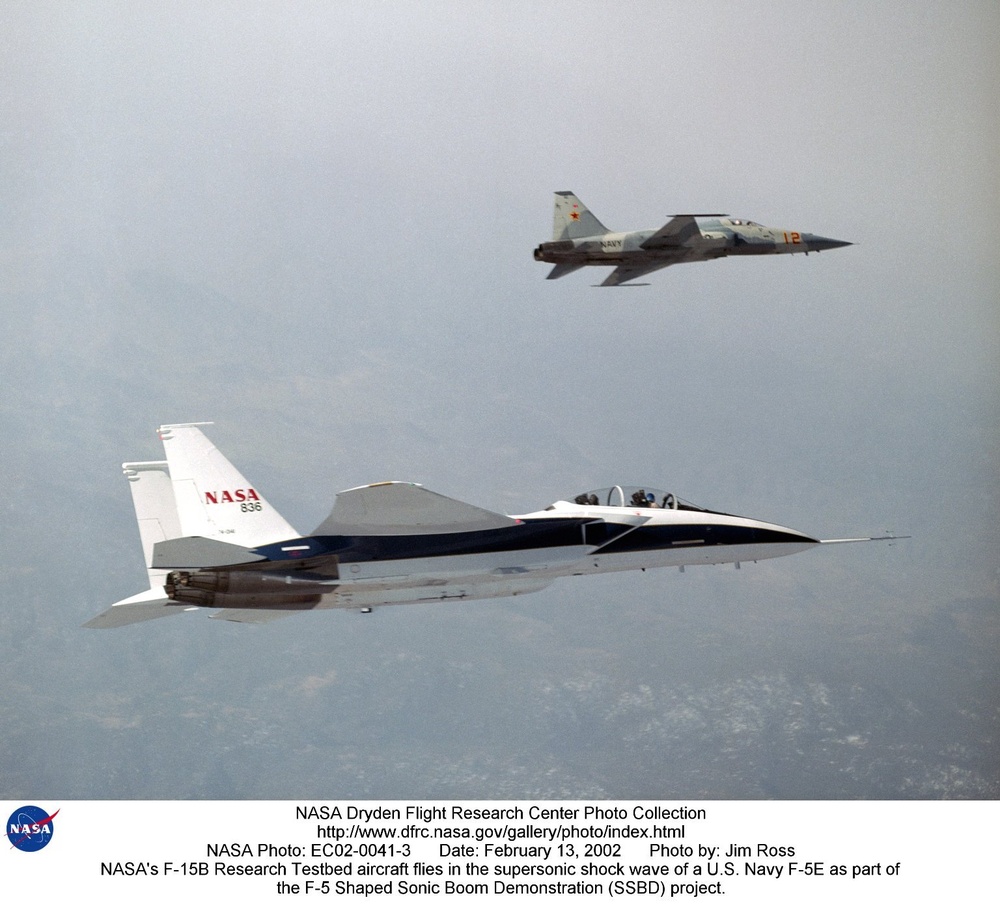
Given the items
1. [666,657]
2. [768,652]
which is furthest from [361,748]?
[768,652]

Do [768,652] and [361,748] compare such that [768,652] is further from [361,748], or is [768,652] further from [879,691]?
[361,748]

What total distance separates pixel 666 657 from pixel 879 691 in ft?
66.4

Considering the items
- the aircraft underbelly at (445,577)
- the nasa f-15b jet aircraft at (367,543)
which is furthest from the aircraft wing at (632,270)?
→ the aircraft underbelly at (445,577)

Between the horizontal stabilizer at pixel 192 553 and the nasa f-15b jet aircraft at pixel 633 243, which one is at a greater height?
the nasa f-15b jet aircraft at pixel 633 243

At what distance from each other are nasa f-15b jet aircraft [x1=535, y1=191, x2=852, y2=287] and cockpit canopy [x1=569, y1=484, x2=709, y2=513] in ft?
17.9

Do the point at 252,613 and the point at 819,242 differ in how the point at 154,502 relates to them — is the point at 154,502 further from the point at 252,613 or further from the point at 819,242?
the point at 819,242

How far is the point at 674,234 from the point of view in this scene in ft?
69.2

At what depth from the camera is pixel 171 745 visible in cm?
10238

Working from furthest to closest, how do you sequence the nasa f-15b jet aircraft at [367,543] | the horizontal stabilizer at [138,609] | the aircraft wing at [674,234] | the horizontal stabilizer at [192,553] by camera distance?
the aircraft wing at [674,234] → the horizontal stabilizer at [138,609] → the nasa f-15b jet aircraft at [367,543] → the horizontal stabilizer at [192,553]

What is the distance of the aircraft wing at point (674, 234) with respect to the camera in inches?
825

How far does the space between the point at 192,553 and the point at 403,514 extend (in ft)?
8.97
